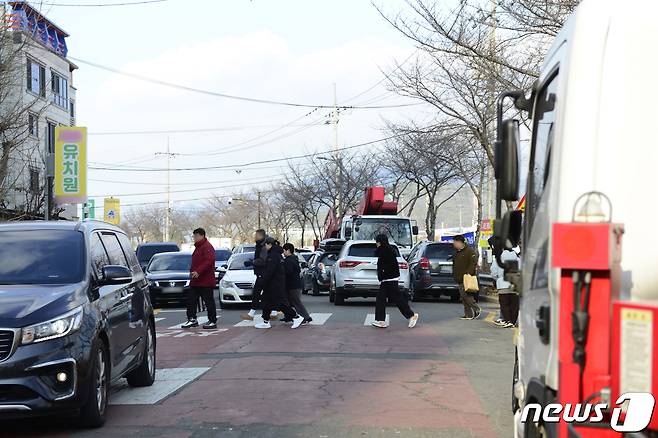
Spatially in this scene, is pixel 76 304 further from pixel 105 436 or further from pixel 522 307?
pixel 522 307

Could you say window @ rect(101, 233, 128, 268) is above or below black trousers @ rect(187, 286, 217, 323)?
above

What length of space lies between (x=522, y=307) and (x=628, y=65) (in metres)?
1.96

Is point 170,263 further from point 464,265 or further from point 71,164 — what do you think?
point 71,164

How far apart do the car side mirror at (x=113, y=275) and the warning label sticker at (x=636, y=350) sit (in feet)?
17.9

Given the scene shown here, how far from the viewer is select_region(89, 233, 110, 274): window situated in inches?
325

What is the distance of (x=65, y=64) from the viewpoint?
51844mm

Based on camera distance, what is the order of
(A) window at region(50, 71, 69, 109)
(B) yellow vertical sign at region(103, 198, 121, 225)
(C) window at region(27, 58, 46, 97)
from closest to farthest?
(C) window at region(27, 58, 46, 97)
(A) window at region(50, 71, 69, 109)
(B) yellow vertical sign at region(103, 198, 121, 225)

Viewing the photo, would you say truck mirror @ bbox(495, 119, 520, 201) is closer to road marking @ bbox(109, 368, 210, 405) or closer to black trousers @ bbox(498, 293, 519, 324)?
road marking @ bbox(109, 368, 210, 405)

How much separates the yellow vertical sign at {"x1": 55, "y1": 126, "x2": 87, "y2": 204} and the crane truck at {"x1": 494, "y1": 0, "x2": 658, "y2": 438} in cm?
3308

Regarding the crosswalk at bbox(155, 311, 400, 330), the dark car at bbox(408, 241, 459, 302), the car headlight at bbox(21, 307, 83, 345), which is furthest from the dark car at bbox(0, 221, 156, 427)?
the dark car at bbox(408, 241, 459, 302)

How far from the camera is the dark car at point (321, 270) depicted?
2884 centimetres

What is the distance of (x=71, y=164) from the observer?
3594 cm

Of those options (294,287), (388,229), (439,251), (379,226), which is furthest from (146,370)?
(388,229)

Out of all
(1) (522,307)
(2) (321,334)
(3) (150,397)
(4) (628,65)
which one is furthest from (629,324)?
(2) (321,334)
